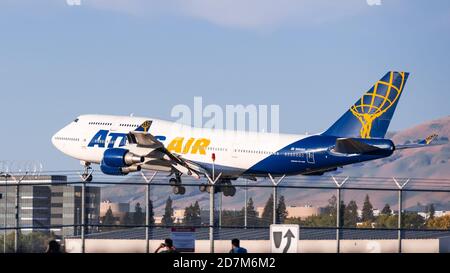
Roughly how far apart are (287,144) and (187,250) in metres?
37.5

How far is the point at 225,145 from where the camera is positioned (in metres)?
75.2

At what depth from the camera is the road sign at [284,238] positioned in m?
30.7

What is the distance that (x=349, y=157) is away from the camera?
69188 millimetres

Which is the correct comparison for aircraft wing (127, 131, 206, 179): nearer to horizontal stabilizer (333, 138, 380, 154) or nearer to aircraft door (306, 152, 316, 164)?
aircraft door (306, 152, 316, 164)

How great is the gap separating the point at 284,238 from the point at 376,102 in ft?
142

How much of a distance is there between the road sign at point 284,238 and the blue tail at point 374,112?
41263mm

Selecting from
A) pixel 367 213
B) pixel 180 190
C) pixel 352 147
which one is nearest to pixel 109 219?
pixel 367 213

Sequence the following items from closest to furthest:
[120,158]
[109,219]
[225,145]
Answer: [109,219]
[120,158]
[225,145]

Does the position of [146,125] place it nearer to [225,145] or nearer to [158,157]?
[158,157]

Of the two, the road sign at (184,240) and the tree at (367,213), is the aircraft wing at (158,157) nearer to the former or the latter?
the tree at (367,213)

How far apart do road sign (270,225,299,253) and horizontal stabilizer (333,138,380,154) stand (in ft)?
113
